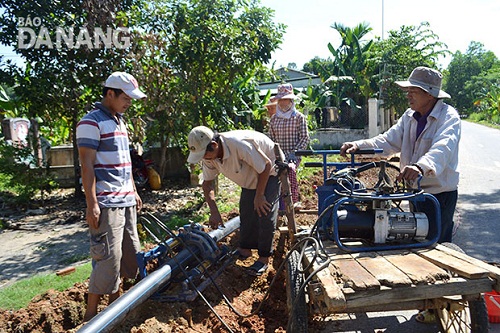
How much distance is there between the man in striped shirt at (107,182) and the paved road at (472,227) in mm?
1906

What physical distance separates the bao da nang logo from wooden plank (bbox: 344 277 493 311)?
7565 mm

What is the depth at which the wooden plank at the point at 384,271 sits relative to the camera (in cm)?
245

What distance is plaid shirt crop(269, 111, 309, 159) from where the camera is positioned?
6.09 metres

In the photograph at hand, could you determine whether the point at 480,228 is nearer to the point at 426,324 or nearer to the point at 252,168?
the point at 426,324

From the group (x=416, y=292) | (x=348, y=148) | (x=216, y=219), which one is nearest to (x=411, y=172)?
(x=416, y=292)

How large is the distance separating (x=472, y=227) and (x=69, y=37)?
8.11m

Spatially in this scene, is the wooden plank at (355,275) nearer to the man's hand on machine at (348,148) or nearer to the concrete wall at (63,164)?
the man's hand on machine at (348,148)

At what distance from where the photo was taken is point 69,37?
27.8 feet

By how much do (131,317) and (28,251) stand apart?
386cm

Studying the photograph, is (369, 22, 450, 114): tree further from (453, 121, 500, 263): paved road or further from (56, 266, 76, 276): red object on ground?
(56, 266, 76, 276): red object on ground

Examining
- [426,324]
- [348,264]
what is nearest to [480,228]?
[426,324]

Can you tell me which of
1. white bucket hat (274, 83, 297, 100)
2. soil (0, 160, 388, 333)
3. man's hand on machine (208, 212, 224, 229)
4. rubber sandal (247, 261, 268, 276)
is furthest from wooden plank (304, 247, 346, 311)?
white bucket hat (274, 83, 297, 100)

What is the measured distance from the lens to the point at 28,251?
6.41 meters

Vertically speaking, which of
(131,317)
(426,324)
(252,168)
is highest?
(252,168)
